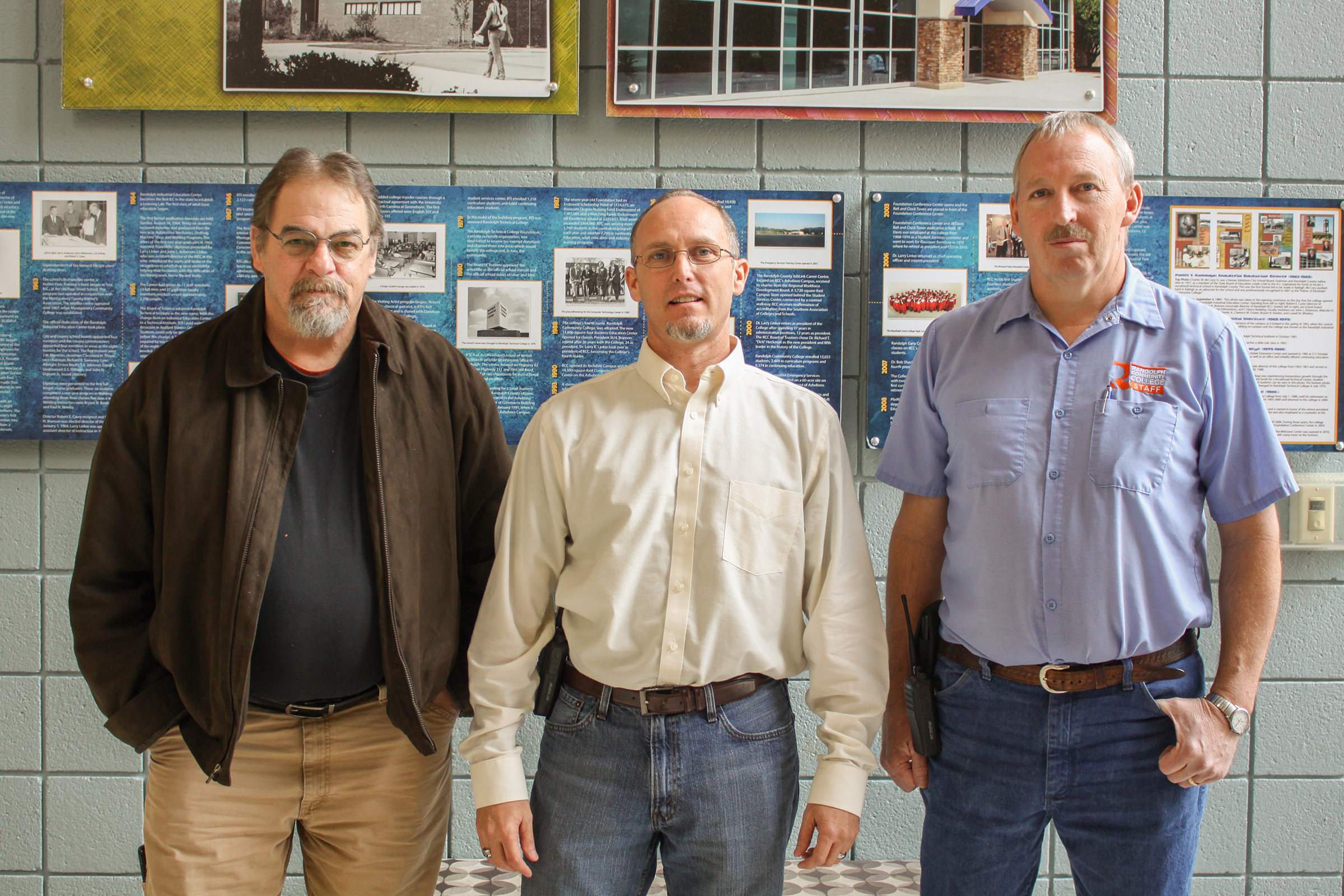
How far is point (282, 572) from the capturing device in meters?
1.40

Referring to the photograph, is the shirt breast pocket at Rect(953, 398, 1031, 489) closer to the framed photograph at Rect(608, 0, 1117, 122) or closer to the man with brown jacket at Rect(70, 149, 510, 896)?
the man with brown jacket at Rect(70, 149, 510, 896)

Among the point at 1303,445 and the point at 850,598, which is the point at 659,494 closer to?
the point at 850,598

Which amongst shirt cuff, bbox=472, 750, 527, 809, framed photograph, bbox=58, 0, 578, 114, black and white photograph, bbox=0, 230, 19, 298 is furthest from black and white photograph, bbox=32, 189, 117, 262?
shirt cuff, bbox=472, 750, 527, 809

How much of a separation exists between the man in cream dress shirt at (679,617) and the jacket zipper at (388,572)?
10 centimetres

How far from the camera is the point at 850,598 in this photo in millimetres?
1381

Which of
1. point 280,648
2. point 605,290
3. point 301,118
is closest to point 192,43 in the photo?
point 301,118

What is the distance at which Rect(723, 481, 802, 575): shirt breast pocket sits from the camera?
1340 millimetres

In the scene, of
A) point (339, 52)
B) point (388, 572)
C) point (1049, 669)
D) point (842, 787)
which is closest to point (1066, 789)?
point (1049, 669)

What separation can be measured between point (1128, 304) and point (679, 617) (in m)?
0.92

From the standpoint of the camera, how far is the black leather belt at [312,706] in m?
1.44

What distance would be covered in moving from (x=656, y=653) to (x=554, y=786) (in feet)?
0.93

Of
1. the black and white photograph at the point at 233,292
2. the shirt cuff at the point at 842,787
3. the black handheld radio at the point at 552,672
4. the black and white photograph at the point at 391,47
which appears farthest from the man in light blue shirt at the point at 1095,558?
the black and white photograph at the point at 233,292

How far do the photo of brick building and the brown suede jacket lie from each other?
3.70ft

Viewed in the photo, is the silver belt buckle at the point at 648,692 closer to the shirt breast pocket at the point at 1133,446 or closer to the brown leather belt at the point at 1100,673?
the brown leather belt at the point at 1100,673
